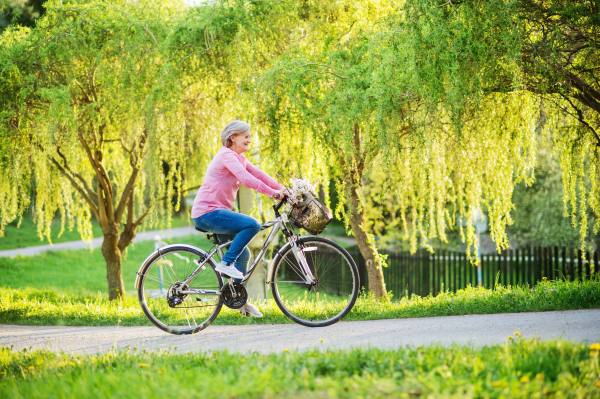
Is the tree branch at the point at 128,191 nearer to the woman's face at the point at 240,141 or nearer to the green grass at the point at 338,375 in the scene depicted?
the woman's face at the point at 240,141

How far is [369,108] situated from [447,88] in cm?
74

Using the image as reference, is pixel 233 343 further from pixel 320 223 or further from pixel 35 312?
pixel 35 312

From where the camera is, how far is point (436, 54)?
15.0 feet

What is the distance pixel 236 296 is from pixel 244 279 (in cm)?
17

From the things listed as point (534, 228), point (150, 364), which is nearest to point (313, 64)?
point (150, 364)

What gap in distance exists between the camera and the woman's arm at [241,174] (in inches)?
168

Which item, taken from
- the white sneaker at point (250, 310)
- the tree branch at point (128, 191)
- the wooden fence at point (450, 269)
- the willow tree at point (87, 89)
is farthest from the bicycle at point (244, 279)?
the wooden fence at point (450, 269)

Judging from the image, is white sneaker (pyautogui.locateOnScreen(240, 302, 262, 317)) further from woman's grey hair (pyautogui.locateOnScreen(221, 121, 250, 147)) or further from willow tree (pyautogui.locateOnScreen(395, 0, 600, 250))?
willow tree (pyautogui.locateOnScreen(395, 0, 600, 250))

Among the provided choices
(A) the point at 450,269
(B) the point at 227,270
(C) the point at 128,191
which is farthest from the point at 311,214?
→ (A) the point at 450,269

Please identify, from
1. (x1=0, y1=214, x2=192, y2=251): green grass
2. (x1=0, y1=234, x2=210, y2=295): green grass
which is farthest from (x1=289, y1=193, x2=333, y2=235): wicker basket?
(x1=0, y1=214, x2=192, y2=251): green grass

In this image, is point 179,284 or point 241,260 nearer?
point 241,260

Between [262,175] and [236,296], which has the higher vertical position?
[262,175]

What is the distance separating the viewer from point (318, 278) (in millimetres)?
4695

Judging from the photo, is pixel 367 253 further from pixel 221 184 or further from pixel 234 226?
pixel 221 184
